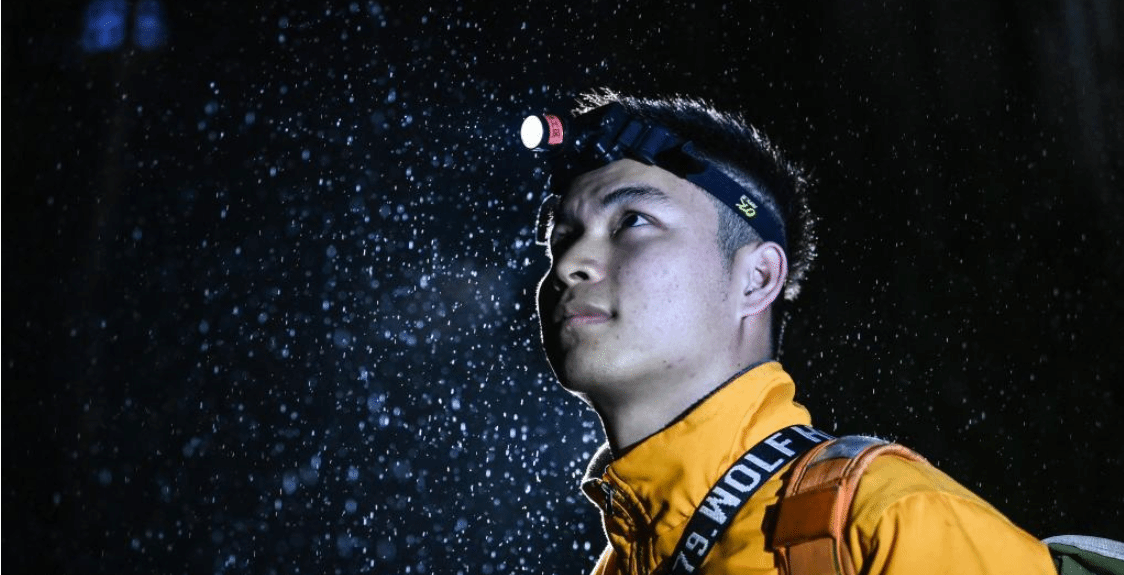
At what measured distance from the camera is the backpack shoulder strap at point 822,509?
67 centimetres

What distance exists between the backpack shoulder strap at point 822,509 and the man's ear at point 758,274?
33 centimetres

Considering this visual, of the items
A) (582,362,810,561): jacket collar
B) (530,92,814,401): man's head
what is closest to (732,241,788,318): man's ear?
(530,92,814,401): man's head

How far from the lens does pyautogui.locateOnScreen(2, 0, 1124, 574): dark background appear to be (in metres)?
1.76

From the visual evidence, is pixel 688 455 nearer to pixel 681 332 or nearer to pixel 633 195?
pixel 681 332

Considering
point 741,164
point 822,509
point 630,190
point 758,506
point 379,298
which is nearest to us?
point 822,509

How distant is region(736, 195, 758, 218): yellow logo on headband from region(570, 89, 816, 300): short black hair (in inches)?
0.4

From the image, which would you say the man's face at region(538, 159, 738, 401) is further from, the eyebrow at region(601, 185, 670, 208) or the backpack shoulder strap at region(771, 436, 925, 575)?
the backpack shoulder strap at region(771, 436, 925, 575)

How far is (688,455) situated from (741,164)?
1.57ft

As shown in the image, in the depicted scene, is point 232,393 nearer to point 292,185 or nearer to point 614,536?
point 292,185

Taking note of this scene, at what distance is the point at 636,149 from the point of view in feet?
3.61

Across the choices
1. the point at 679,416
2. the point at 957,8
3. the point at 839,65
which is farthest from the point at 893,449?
the point at 957,8

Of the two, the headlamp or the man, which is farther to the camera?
the headlamp

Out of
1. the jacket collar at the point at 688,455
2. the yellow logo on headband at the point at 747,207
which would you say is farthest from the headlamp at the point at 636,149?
the jacket collar at the point at 688,455

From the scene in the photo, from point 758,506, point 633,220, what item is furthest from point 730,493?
point 633,220
